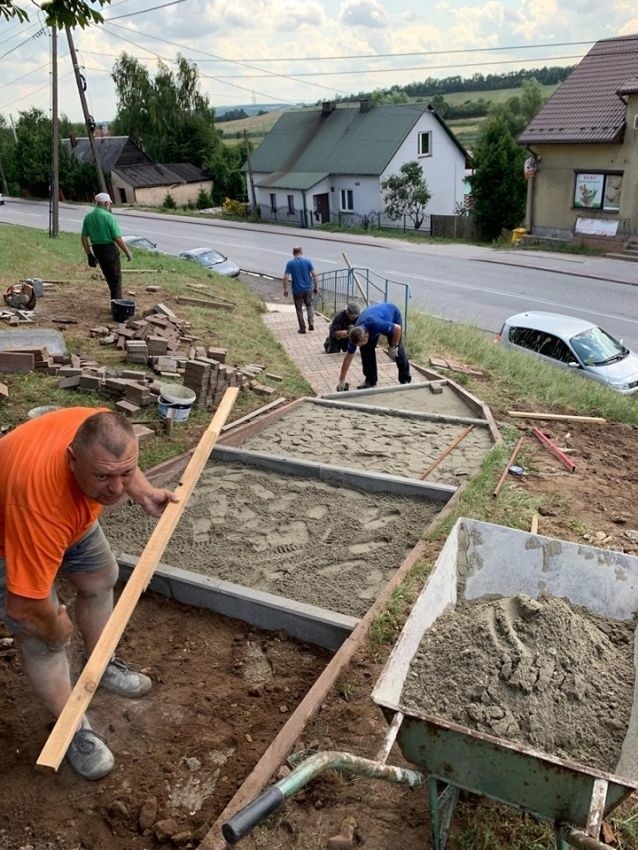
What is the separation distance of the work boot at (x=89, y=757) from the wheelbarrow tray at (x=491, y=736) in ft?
4.65

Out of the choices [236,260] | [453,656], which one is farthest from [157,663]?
[236,260]

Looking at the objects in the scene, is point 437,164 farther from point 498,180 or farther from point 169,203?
point 169,203

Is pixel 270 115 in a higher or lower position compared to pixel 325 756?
higher

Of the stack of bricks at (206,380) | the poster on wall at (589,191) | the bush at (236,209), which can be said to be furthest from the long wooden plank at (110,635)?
the bush at (236,209)

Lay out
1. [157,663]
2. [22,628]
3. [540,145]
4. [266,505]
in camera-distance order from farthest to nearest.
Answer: [540,145] → [266,505] → [157,663] → [22,628]

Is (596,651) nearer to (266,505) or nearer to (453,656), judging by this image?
(453,656)

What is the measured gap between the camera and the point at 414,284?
21.1 meters

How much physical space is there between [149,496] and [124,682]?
1036mm

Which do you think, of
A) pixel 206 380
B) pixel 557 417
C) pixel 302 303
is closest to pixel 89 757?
pixel 206 380

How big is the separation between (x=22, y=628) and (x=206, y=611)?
5.08 feet

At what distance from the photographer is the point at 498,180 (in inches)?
1147

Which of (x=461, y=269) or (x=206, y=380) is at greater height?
(x=206, y=380)

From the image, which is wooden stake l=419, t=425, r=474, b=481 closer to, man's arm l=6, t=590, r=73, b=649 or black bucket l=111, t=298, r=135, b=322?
man's arm l=6, t=590, r=73, b=649

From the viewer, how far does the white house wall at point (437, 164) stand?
122 ft
